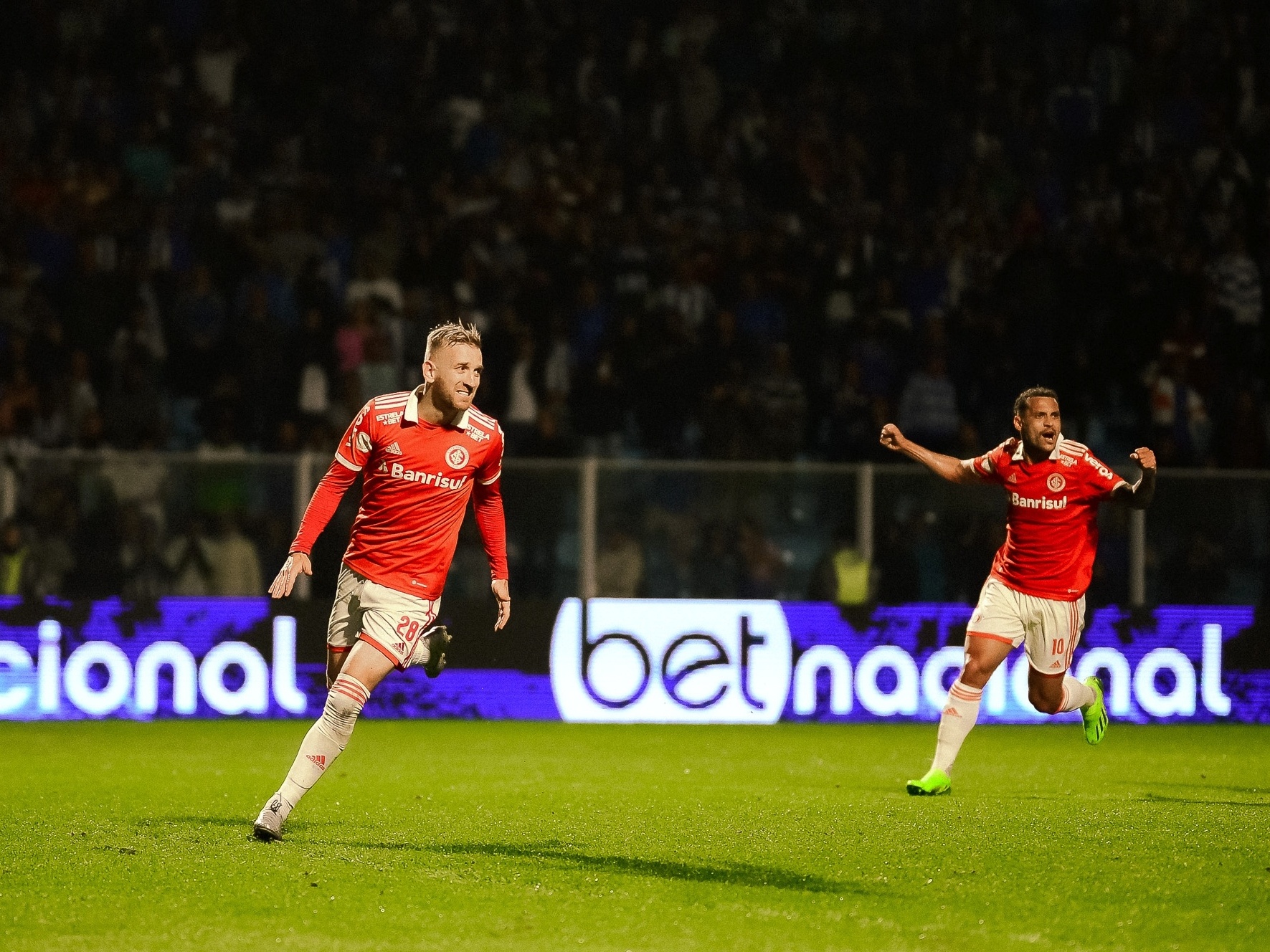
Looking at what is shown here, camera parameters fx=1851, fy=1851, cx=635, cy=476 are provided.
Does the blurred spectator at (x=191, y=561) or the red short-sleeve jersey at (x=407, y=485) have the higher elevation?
the red short-sleeve jersey at (x=407, y=485)

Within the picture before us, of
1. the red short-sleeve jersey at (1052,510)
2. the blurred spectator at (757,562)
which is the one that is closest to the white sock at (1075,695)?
the red short-sleeve jersey at (1052,510)

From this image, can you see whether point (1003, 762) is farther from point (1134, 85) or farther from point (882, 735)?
point (1134, 85)

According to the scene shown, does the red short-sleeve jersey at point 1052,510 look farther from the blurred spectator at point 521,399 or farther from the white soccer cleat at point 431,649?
the blurred spectator at point 521,399

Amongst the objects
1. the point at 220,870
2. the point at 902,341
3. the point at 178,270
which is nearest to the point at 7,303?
the point at 178,270

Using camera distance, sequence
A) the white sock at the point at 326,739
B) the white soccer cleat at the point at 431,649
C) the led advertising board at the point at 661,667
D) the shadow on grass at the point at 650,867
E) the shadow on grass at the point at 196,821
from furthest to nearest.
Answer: the led advertising board at the point at 661,667 < the shadow on grass at the point at 196,821 < the white soccer cleat at the point at 431,649 < the white sock at the point at 326,739 < the shadow on grass at the point at 650,867

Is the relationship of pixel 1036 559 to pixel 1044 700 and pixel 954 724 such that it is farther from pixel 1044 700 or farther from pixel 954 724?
pixel 954 724

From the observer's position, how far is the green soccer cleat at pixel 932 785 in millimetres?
8977

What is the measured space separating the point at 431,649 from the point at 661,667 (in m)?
5.84

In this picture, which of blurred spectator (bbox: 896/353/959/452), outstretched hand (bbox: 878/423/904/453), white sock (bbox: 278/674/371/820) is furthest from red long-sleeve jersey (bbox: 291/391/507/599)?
blurred spectator (bbox: 896/353/959/452)

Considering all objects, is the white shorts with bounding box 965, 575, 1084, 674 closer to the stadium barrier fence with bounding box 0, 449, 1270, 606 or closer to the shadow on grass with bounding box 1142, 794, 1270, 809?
the shadow on grass with bounding box 1142, 794, 1270, 809

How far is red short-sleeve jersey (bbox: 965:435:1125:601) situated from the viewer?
9273mm

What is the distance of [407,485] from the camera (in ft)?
24.2

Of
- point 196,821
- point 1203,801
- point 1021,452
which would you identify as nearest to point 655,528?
point 1021,452

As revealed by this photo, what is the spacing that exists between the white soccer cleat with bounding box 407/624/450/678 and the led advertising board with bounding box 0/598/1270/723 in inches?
220
